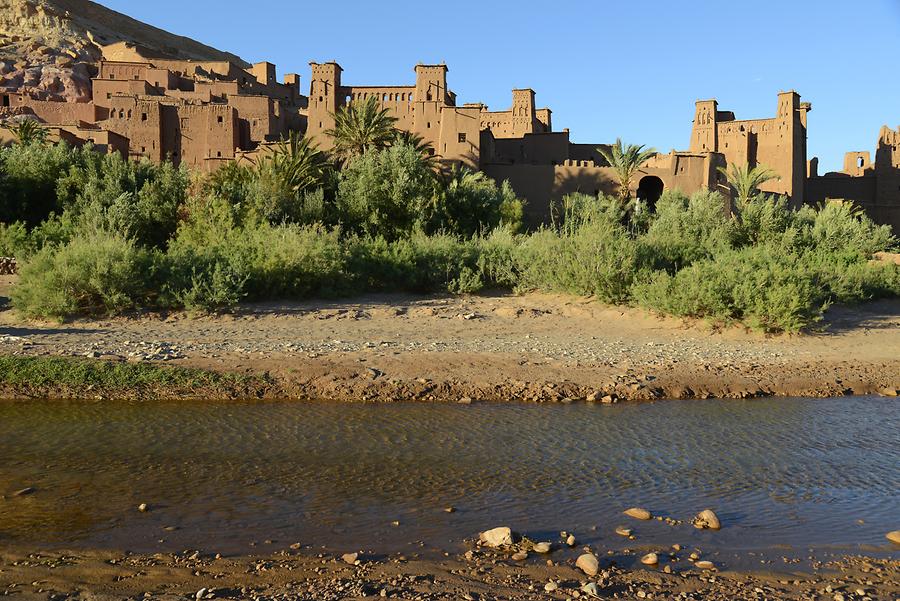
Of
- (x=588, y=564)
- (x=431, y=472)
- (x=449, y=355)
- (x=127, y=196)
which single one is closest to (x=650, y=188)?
(x=127, y=196)

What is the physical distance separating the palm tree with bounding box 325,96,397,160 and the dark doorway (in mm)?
11100

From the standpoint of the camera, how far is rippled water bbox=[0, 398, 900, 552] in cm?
478

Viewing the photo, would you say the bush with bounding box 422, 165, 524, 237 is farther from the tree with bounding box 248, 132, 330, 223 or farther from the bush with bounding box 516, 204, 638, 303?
the bush with bounding box 516, 204, 638, 303

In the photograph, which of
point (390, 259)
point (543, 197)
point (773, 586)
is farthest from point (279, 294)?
point (543, 197)

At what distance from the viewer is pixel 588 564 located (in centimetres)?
412

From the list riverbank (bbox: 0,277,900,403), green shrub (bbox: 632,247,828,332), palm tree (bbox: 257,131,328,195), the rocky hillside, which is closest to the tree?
palm tree (bbox: 257,131,328,195)

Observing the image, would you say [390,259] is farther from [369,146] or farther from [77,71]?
[77,71]

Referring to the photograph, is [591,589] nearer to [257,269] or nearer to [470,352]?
[470,352]

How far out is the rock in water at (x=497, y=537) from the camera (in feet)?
14.6

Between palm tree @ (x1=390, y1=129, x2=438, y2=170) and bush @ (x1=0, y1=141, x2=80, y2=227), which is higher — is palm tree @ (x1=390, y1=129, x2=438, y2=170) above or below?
above

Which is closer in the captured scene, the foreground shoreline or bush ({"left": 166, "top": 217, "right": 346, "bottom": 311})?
the foreground shoreline

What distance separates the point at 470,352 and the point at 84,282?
6.16 metres

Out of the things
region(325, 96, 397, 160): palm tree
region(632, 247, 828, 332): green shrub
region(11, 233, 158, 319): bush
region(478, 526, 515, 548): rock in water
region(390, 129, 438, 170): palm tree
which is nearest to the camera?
region(478, 526, 515, 548): rock in water

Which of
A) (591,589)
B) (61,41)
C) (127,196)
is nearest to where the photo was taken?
(591,589)
